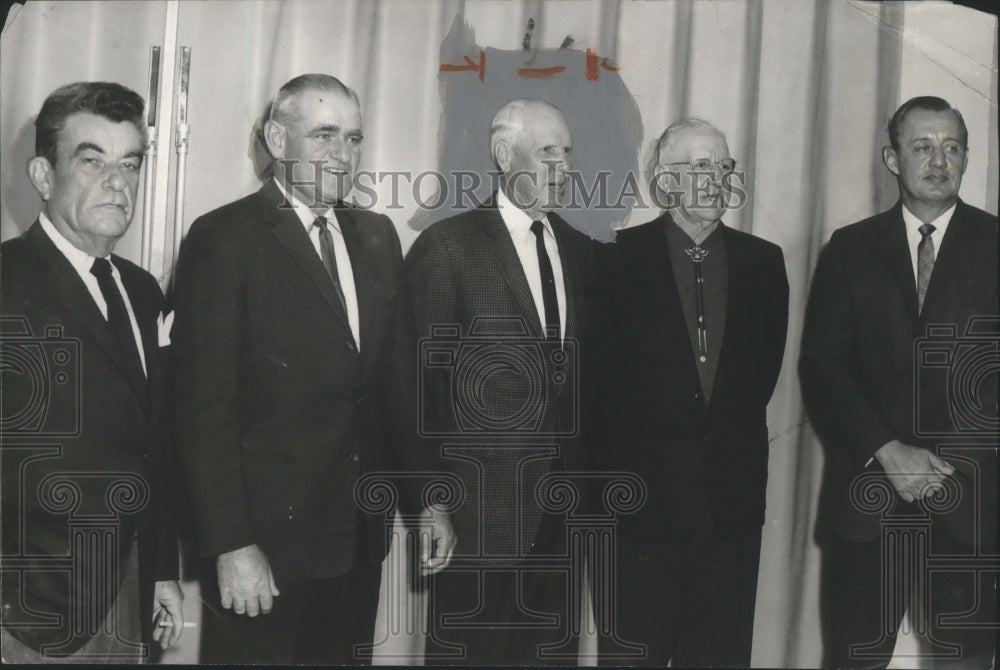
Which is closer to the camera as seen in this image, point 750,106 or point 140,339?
point 140,339

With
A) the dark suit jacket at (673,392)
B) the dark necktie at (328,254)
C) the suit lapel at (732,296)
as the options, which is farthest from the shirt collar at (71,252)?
the suit lapel at (732,296)

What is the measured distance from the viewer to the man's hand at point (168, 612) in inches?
119

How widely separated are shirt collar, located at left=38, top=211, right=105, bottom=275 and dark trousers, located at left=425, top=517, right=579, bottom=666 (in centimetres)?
131

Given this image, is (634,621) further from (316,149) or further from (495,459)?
(316,149)

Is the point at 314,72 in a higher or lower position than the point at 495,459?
higher

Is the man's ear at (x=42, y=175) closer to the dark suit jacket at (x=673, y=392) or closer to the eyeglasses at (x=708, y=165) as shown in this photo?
the dark suit jacket at (x=673, y=392)

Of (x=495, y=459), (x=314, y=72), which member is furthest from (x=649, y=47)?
(x=495, y=459)

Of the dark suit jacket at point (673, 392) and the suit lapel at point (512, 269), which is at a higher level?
the suit lapel at point (512, 269)

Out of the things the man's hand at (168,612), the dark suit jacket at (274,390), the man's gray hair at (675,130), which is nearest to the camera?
the dark suit jacket at (274,390)

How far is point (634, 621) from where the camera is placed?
3.12 meters

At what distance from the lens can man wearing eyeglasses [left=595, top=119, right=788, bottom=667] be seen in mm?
3088

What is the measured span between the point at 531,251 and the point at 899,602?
59.6 inches

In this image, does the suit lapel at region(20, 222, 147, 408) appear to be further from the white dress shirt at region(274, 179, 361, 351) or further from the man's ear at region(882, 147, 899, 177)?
the man's ear at region(882, 147, 899, 177)

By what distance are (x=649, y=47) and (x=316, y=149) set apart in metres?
1.02
